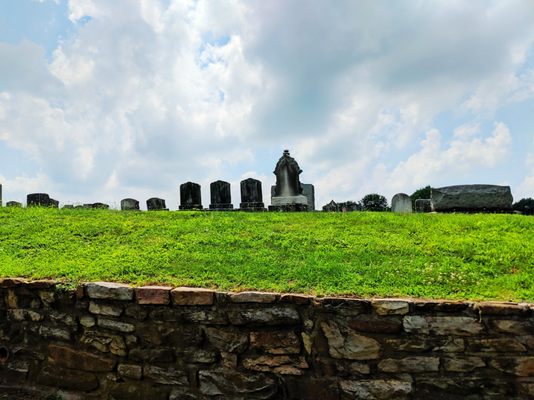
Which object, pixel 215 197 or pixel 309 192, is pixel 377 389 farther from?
pixel 309 192

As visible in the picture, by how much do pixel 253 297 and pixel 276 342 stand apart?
17.5 inches

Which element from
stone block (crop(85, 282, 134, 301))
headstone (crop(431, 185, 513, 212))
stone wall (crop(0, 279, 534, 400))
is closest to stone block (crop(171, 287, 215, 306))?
stone wall (crop(0, 279, 534, 400))

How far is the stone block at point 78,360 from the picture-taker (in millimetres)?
4324

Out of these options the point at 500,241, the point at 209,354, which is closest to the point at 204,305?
the point at 209,354

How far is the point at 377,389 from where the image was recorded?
362 centimetres

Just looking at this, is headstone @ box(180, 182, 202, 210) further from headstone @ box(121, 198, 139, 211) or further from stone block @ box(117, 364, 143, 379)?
stone block @ box(117, 364, 143, 379)

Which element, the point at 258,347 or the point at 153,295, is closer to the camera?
the point at 258,347

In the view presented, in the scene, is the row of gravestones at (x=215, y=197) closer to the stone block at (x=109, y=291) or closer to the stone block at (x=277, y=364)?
the stone block at (x=109, y=291)

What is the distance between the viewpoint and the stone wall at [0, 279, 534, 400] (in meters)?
3.55

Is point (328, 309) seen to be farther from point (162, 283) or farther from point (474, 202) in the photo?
point (474, 202)

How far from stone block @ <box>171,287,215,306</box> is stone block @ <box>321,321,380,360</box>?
1.11 meters

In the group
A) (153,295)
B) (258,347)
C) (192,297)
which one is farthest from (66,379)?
(258,347)

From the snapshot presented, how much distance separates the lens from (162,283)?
177 inches

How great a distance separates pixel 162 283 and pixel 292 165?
908 centimetres
